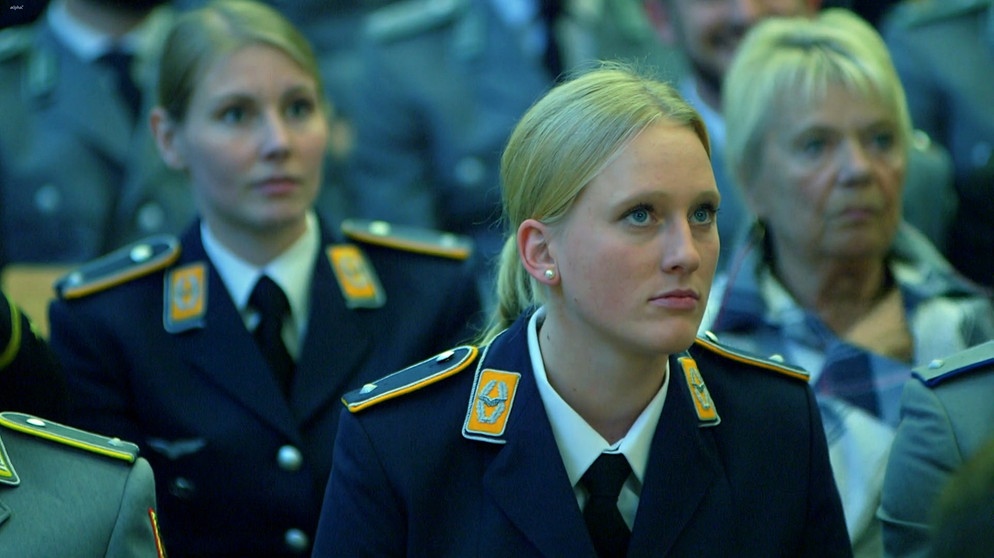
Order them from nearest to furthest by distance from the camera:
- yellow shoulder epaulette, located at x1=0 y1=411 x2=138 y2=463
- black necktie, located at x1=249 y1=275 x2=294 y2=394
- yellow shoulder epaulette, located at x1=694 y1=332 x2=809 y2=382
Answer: yellow shoulder epaulette, located at x1=0 y1=411 x2=138 y2=463 → yellow shoulder epaulette, located at x1=694 y1=332 x2=809 y2=382 → black necktie, located at x1=249 y1=275 x2=294 y2=394

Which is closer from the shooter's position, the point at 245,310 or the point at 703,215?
the point at 703,215

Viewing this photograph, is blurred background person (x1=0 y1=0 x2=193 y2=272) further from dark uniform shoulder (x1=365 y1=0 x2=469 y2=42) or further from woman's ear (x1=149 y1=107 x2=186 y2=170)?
woman's ear (x1=149 y1=107 x2=186 y2=170)

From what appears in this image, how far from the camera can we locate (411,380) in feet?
7.13

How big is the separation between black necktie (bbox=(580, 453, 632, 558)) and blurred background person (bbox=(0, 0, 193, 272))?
240cm

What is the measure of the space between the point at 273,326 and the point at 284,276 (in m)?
0.12

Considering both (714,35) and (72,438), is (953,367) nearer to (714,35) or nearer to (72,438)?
(72,438)

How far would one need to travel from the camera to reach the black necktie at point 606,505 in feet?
6.72

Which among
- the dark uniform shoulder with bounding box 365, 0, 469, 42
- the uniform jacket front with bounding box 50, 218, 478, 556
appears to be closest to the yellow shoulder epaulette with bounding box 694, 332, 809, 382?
the uniform jacket front with bounding box 50, 218, 478, 556

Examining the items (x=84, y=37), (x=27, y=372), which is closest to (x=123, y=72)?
(x=84, y=37)

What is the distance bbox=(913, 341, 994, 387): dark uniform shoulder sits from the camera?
2254mm

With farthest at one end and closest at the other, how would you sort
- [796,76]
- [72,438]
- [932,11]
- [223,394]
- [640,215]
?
[932,11] → [796,76] → [223,394] → [72,438] → [640,215]

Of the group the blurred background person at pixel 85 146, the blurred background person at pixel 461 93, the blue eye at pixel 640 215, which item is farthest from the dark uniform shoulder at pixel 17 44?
the blue eye at pixel 640 215

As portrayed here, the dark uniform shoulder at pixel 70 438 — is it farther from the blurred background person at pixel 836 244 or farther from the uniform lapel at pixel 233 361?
the blurred background person at pixel 836 244

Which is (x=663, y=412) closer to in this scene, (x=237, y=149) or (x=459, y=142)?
(x=237, y=149)
